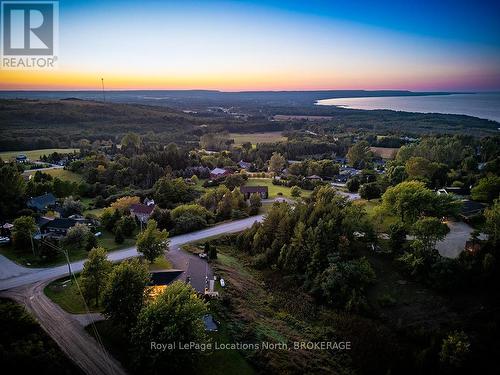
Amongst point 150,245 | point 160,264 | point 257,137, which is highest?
point 257,137

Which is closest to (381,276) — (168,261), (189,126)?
(168,261)

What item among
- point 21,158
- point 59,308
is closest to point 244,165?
point 21,158

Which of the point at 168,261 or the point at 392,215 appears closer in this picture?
the point at 168,261

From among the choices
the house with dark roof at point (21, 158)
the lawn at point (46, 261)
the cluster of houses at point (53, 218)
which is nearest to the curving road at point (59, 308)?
the lawn at point (46, 261)

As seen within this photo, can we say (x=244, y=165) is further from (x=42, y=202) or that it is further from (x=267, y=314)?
(x=267, y=314)

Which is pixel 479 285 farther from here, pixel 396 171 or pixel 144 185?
pixel 144 185

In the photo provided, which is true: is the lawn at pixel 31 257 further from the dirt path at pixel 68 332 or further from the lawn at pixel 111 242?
the dirt path at pixel 68 332

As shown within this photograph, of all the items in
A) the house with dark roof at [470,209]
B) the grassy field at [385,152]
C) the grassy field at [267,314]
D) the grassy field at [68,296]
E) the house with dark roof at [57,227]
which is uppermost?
the grassy field at [385,152]
